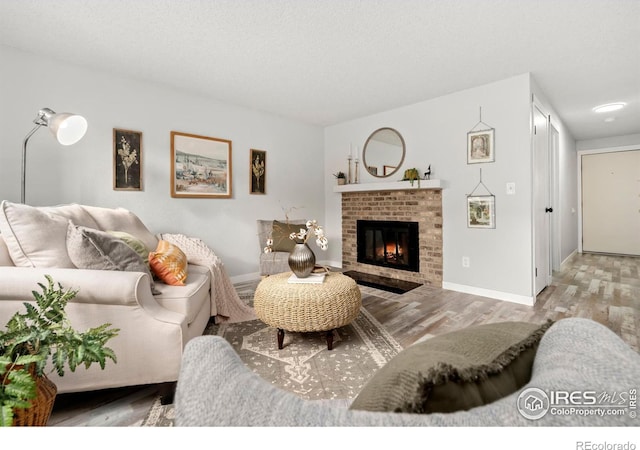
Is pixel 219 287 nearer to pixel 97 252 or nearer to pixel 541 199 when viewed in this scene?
pixel 97 252

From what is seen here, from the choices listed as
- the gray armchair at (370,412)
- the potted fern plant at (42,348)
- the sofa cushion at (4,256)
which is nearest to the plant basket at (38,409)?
the potted fern plant at (42,348)

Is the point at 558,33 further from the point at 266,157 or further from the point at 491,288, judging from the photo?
the point at 266,157

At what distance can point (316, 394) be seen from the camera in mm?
1524

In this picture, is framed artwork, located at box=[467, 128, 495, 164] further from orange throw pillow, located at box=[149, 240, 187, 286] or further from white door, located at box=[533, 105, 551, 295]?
orange throw pillow, located at box=[149, 240, 187, 286]

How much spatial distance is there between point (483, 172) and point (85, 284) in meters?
3.57

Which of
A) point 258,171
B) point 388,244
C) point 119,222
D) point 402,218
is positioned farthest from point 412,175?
point 119,222

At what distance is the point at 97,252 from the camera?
5.03ft

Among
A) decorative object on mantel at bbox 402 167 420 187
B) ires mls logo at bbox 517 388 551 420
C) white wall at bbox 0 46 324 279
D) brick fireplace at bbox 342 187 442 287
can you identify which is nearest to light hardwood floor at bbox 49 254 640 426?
brick fireplace at bbox 342 187 442 287

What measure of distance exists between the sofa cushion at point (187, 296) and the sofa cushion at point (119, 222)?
62 cm

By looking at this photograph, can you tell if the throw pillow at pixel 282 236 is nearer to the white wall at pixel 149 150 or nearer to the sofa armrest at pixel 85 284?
the white wall at pixel 149 150

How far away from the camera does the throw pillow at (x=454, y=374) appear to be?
0.34 metres

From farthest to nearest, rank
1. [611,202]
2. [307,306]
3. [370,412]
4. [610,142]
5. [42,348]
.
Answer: [611,202]
[610,142]
[307,306]
[42,348]
[370,412]

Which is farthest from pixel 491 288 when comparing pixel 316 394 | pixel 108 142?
pixel 108 142

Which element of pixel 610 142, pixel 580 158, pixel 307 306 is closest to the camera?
pixel 307 306
